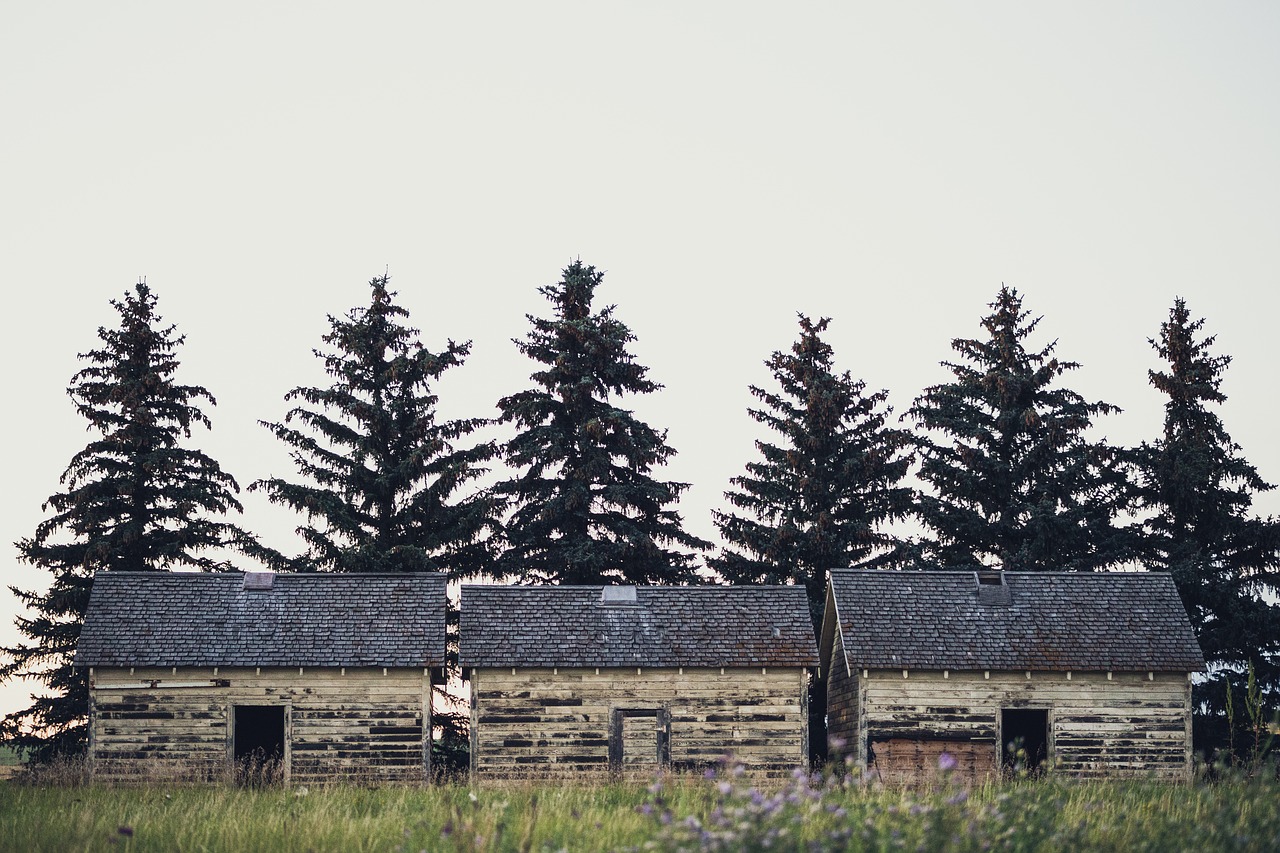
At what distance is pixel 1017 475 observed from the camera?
1510 inches

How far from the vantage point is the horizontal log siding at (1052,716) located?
2698 cm

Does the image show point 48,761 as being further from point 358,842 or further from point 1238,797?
point 1238,797

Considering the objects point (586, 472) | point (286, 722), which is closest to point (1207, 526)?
point (586, 472)

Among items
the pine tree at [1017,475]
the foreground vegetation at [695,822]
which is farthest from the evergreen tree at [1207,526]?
the foreground vegetation at [695,822]

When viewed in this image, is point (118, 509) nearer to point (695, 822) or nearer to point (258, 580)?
point (258, 580)

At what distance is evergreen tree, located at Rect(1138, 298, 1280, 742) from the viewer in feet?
112

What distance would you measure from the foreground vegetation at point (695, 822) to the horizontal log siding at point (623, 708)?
33.3ft

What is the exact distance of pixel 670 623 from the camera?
2842cm

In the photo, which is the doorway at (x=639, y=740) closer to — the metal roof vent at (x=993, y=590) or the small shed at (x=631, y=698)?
the small shed at (x=631, y=698)

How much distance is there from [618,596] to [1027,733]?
11.2m

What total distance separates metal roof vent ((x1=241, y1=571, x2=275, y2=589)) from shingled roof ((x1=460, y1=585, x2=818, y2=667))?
473cm

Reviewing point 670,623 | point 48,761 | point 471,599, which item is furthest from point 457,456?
point 48,761

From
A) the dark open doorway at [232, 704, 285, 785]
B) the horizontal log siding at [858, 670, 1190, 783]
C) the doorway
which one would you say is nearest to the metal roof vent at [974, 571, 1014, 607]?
the horizontal log siding at [858, 670, 1190, 783]

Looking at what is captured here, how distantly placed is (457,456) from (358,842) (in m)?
26.4
